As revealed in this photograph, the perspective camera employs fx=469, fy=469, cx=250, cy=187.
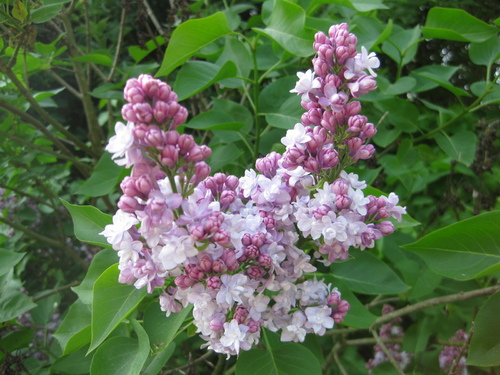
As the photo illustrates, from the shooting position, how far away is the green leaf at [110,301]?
70 cm

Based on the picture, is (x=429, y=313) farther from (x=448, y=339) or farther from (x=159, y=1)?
(x=159, y=1)

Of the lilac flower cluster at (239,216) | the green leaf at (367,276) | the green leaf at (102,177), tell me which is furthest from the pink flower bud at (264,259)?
the green leaf at (102,177)

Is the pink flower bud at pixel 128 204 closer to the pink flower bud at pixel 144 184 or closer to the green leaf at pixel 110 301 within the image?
the pink flower bud at pixel 144 184

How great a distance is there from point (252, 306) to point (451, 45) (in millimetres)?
2464

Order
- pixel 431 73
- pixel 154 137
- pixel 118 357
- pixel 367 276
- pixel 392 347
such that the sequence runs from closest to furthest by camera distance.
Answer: pixel 154 137 → pixel 118 357 → pixel 367 276 → pixel 431 73 → pixel 392 347

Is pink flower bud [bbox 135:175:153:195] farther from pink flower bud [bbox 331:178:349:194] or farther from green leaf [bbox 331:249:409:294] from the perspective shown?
green leaf [bbox 331:249:409:294]

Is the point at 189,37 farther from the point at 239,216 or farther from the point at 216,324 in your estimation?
the point at 216,324

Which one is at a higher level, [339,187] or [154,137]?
[154,137]

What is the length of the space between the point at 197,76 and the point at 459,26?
2.33ft

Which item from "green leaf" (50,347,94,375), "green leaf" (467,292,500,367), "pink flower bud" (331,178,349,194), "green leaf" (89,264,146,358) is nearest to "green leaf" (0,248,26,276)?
"green leaf" (50,347,94,375)

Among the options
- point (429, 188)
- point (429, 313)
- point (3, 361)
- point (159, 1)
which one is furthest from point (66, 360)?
point (159, 1)

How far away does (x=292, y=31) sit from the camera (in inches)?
40.0

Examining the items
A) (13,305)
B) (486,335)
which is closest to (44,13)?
(13,305)

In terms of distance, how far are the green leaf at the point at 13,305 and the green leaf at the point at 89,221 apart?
31 centimetres
